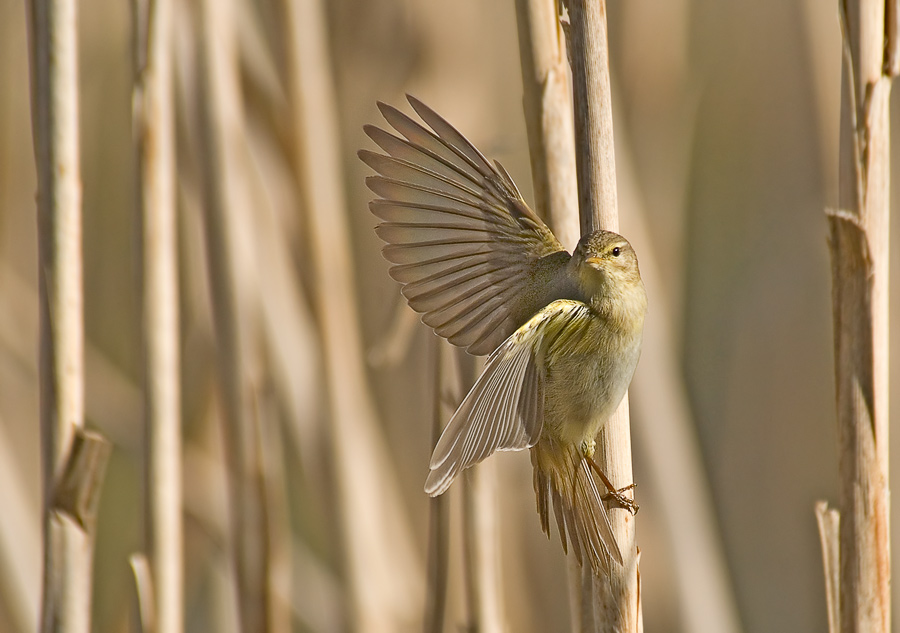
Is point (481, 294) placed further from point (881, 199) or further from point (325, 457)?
point (325, 457)

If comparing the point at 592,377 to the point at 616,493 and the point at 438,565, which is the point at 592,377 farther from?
the point at 438,565

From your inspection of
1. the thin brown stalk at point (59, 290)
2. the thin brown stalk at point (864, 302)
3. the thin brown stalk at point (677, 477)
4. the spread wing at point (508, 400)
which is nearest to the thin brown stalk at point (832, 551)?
the thin brown stalk at point (864, 302)

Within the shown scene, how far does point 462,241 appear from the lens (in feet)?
2.51

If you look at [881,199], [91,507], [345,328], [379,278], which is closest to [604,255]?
[881,199]

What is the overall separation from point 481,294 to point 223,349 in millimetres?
490

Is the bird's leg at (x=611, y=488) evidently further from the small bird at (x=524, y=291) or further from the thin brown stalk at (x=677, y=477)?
the thin brown stalk at (x=677, y=477)

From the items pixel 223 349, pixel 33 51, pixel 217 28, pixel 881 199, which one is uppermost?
pixel 217 28

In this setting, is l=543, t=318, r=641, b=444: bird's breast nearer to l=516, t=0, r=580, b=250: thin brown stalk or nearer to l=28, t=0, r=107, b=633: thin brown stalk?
l=516, t=0, r=580, b=250: thin brown stalk

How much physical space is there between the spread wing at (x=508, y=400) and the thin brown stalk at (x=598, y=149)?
0.09 meters

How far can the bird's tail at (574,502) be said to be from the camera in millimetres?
707

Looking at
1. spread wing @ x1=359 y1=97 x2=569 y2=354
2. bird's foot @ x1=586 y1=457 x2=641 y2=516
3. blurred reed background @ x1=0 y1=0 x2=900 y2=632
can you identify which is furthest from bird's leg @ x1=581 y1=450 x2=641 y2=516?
blurred reed background @ x1=0 y1=0 x2=900 y2=632

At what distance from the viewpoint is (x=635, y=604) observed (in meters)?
0.71

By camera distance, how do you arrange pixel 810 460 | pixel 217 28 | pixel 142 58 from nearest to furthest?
pixel 142 58 → pixel 217 28 → pixel 810 460

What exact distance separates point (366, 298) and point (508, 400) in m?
1.04
